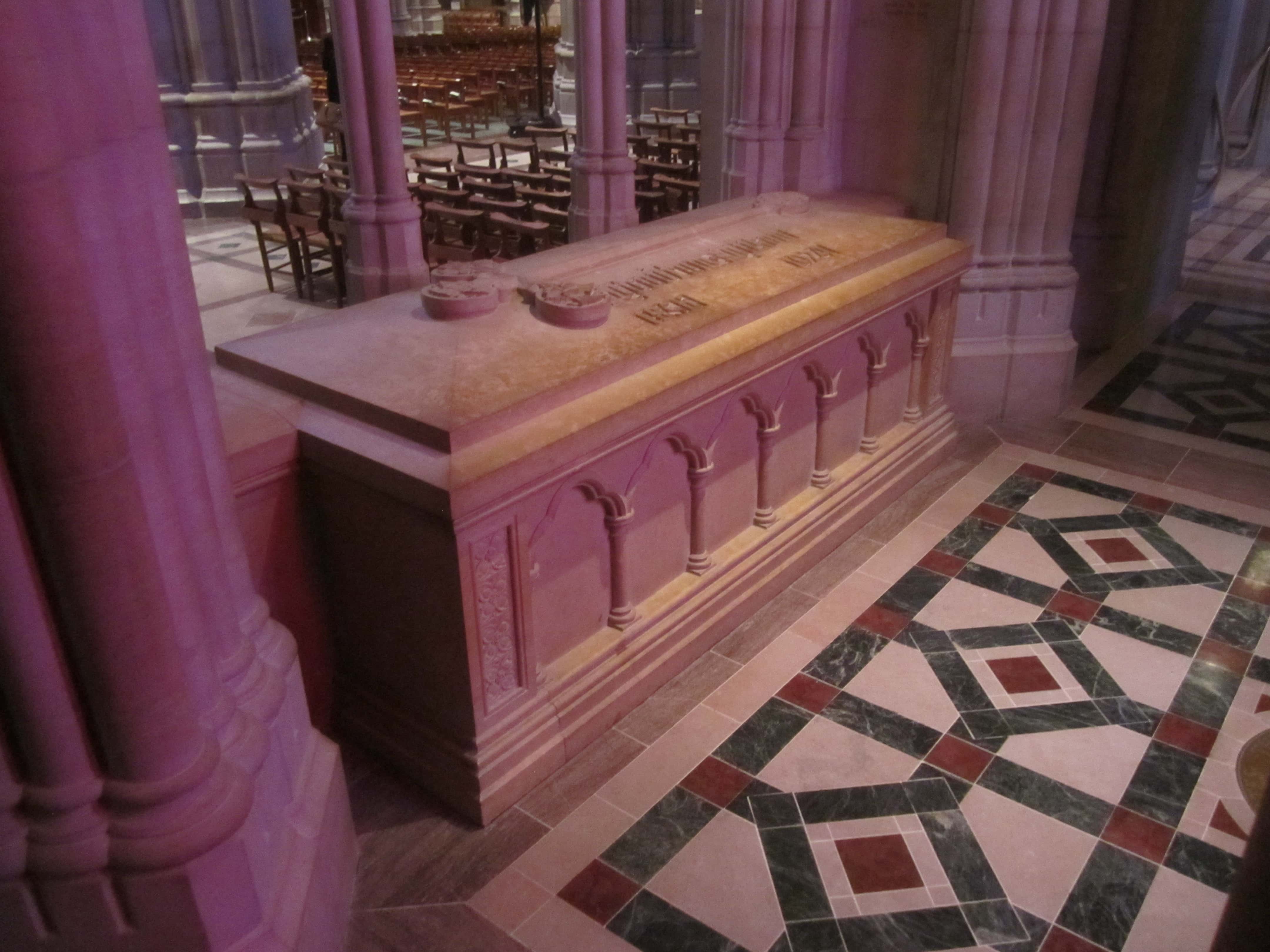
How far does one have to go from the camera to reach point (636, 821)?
277 centimetres

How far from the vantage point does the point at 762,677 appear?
11.0 ft

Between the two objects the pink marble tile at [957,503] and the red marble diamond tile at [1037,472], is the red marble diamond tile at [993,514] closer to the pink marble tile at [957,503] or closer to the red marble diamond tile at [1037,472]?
the pink marble tile at [957,503]

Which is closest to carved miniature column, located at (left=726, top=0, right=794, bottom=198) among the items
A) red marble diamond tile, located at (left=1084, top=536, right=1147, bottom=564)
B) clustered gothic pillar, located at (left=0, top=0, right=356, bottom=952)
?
A: red marble diamond tile, located at (left=1084, top=536, right=1147, bottom=564)

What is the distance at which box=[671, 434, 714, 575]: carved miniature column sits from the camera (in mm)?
3262

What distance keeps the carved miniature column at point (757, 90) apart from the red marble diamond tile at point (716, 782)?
3155 mm

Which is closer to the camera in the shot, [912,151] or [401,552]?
[401,552]

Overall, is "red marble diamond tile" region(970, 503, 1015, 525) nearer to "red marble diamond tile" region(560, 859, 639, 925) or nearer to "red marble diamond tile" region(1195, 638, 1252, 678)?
"red marble diamond tile" region(1195, 638, 1252, 678)

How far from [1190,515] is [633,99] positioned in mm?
11535

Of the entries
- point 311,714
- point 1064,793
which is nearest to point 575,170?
point 311,714

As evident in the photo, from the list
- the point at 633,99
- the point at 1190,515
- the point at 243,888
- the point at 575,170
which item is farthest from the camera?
the point at 633,99

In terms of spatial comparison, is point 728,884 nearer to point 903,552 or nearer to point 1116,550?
point 903,552

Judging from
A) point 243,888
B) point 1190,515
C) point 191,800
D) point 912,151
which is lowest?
point 1190,515

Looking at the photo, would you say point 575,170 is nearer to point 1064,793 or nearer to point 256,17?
point 1064,793

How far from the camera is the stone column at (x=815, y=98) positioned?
4.97 m
